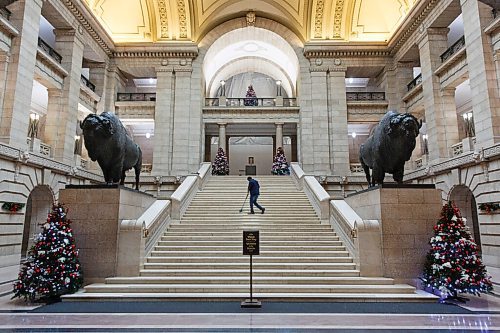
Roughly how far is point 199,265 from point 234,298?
1.90 m

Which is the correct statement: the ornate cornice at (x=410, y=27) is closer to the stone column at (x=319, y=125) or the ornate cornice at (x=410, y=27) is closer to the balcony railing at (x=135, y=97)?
the stone column at (x=319, y=125)

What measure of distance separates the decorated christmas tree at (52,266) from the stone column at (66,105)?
11.0 m

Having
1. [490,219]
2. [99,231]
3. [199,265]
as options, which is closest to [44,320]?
[99,231]

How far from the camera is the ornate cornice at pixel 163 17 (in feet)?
73.9

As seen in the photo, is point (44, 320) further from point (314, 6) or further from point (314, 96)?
point (314, 6)

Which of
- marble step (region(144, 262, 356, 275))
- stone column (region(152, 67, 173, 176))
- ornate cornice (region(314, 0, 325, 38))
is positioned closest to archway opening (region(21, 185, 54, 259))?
stone column (region(152, 67, 173, 176))

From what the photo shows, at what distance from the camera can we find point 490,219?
494 inches

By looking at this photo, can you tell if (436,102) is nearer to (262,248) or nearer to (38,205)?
(262,248)

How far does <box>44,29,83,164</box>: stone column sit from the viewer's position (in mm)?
17078

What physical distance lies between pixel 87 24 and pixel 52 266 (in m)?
16.5

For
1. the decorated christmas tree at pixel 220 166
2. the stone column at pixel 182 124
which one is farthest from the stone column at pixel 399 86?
the stone column at pixel 182 124

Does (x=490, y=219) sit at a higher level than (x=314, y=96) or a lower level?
lower

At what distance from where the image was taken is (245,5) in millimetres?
23984

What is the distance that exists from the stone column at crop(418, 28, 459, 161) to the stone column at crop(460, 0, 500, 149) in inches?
135
